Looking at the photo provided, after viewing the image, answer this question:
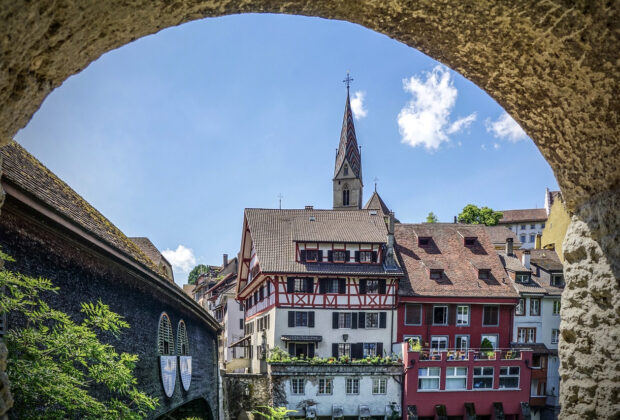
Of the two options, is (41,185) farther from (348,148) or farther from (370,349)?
(348,148)

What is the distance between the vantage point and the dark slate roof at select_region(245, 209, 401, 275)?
2502 centimetres

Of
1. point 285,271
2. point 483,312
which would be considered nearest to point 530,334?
point 483,312

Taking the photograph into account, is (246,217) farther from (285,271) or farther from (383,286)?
(383,286)

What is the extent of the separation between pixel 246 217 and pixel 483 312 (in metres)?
13.7

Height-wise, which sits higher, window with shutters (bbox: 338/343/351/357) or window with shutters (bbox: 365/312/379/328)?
window with shutters (bbox: 365/312/379/328)

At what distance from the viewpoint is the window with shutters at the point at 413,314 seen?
25.2 m

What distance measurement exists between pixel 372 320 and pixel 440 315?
3660mm

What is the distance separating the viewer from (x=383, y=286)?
82.7 feet

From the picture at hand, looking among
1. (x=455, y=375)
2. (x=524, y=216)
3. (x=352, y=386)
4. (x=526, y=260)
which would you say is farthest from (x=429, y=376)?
(x=524, y=216)

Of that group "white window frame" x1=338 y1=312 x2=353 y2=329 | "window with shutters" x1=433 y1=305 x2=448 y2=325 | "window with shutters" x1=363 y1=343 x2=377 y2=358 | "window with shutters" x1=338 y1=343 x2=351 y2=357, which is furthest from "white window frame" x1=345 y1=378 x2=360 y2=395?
"window with shutters" x1=433 y1=305 x2=448 y2=325

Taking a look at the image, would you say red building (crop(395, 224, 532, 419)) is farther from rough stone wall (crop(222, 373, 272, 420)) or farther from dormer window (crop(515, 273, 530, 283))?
rough stone wall (crop(222, 373, 272, 420))

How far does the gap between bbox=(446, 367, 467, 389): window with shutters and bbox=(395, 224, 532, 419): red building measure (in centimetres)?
4

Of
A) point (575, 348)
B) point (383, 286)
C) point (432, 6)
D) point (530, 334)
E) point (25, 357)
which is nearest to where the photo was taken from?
point (432, 6)

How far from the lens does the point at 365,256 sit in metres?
25.6
